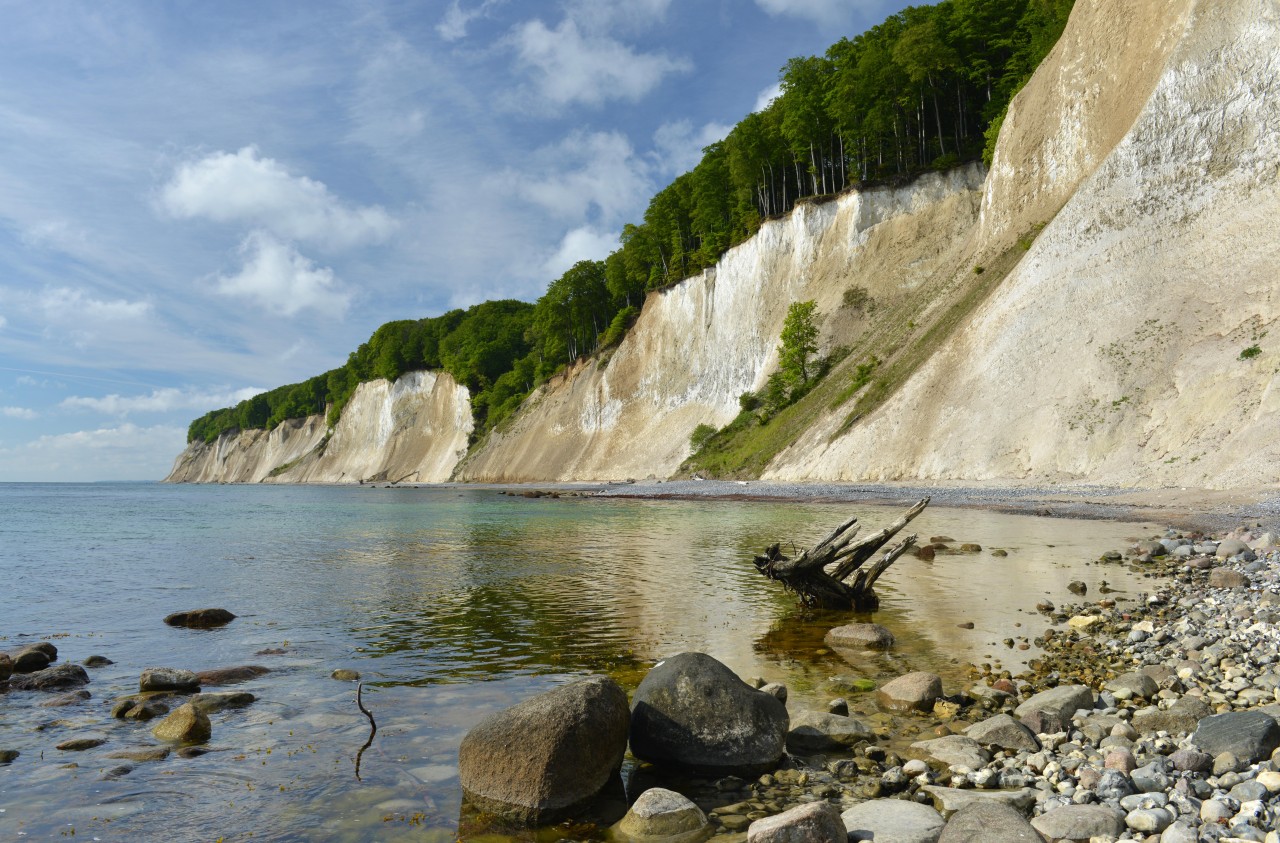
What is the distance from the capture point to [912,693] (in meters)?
7.91

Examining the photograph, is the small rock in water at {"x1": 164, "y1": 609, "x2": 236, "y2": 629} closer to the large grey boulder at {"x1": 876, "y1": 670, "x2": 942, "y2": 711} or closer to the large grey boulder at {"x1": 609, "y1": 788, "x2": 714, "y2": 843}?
the large grey boulder at {"x1": 609, "y1": 788, "x2": 714, "y2": 843}

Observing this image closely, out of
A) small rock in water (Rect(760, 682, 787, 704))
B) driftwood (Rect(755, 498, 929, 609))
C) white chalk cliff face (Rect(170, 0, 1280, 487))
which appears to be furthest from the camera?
white chalk cliff face (Rect(170, 0, 1280, 487))

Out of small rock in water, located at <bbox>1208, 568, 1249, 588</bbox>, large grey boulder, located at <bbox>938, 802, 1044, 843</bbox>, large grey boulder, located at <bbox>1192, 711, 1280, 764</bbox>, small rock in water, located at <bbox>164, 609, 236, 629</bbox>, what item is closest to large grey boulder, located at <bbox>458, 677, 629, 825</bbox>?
large grey boulder, located at <bbox>938, 802, 1044, 843</bbox>

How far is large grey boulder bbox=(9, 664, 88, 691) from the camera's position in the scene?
9.41 metres

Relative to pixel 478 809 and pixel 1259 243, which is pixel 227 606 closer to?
→ pixel 478 809

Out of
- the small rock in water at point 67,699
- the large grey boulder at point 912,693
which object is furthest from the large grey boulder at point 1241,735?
the small rock in water at point 67,699

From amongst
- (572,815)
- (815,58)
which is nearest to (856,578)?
(572,815)

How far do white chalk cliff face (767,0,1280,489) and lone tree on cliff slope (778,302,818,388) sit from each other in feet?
43.8

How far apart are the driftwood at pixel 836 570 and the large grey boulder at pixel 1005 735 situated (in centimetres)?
640

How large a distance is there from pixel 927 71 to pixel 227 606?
198 ft

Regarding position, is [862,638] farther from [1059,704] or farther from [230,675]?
[230,675]

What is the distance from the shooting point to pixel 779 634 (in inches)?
466

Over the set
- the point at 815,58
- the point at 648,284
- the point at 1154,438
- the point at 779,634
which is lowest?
the point at 779,634

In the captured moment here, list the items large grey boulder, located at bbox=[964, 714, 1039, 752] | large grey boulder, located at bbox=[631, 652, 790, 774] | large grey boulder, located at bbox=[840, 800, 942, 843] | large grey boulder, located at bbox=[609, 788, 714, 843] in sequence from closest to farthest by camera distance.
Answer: large grey boulder, located at bbox=[840, 800, 942, 843]
large grey boulder, located at bbox=[609, 788, 714, 843]
large grey boulder, located at bbox=[964, 714, 1039, 752]
large grey boulder, located at bbox=[631, 652, 790, 774]
